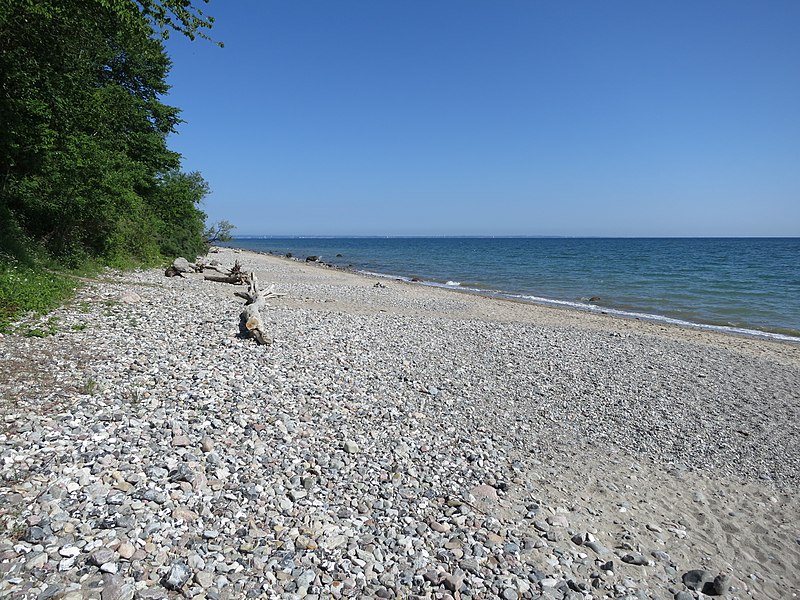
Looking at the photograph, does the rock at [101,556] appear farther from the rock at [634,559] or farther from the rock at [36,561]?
the rock at [634,559]

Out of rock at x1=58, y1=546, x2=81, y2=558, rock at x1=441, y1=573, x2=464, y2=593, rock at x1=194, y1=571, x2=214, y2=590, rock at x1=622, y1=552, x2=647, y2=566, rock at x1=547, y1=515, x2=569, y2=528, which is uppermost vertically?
Result: rock at x1=58, y1=546, x2=81, y2=558

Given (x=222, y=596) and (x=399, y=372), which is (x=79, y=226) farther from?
(x=222, y=596)

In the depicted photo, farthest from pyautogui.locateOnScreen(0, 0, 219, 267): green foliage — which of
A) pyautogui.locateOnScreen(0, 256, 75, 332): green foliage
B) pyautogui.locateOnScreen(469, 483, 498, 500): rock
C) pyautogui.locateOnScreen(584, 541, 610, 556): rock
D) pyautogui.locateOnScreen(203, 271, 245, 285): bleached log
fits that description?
pyautogui.locateOnScreen(584, 541, 610, 556): rock

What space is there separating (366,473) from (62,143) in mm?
16382

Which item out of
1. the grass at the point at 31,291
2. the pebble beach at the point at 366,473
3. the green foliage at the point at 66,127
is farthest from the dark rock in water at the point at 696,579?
the green foliage at the point at 66,127

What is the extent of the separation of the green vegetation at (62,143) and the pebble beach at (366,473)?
375cm

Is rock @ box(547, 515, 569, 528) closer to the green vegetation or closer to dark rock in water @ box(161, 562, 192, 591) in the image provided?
dark rock in water @ box(161, 562, 192, 591)

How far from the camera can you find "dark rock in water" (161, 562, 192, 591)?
412 cm

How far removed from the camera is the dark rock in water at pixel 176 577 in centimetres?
412

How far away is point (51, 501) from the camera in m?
4.79

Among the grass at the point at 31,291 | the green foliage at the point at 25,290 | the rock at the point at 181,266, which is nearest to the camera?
the grass at the point at 31,291

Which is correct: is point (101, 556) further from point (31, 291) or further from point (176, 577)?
point (31, 291)

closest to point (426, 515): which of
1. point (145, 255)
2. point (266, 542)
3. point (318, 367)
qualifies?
point (266, 542)

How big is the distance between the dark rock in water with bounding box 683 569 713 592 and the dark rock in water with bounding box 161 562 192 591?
5148mm
